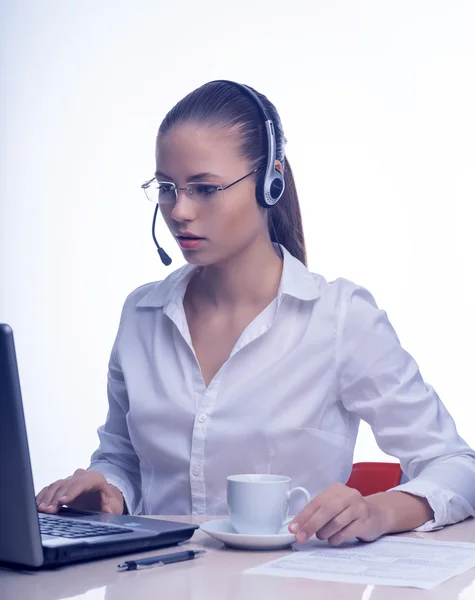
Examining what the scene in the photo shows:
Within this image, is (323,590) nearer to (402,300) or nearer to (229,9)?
(402,300)

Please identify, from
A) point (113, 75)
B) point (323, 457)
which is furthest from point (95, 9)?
point (323, 457)

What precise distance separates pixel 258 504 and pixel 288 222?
872 mm

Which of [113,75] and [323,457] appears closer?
[323,457]

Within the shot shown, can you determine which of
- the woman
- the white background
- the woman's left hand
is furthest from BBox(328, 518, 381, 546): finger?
the white background

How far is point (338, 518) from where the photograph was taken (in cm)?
107

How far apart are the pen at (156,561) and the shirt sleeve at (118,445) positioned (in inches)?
27.1

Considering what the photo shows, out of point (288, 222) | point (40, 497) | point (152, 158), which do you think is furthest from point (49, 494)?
point (152, 158)

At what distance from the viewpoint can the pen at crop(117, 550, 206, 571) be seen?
3.09 ft

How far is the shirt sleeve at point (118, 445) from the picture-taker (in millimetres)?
1697

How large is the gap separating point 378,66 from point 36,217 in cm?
160

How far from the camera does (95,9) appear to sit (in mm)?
3760

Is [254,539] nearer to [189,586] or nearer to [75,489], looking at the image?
[189,586]

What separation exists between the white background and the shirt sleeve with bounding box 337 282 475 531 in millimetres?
1848

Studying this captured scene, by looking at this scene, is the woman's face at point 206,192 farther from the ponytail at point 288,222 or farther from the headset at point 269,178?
the ponytail at point 288,222
